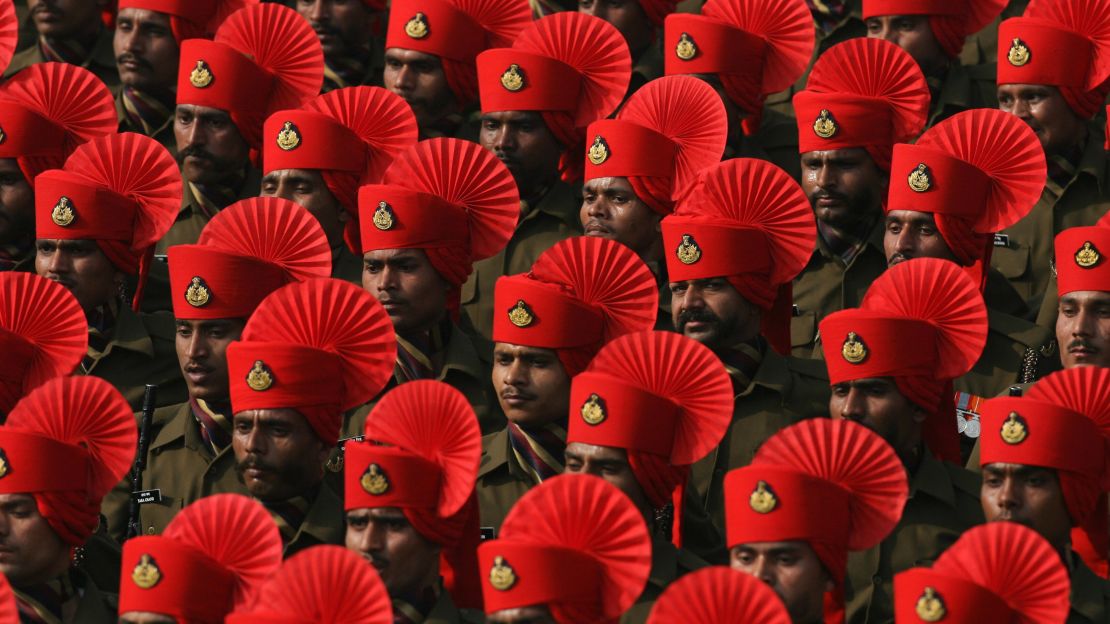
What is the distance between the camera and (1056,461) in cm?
1391

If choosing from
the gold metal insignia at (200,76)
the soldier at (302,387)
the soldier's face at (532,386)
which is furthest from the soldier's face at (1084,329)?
the gold metal insignia at (200,76)

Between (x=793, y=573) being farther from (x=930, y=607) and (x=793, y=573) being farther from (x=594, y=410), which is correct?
(x=594, y=410)

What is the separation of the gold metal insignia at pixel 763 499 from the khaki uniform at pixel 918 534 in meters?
1.00

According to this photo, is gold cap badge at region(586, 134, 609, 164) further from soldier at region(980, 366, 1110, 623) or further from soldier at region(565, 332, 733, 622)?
soldier at region(980, 366, 1110, 623)

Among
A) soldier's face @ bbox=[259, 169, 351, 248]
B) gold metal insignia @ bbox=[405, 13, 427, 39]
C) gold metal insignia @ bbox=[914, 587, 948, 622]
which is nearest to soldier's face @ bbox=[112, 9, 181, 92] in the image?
gold metal insignia @ bbox=[405, 13, 427, 39]

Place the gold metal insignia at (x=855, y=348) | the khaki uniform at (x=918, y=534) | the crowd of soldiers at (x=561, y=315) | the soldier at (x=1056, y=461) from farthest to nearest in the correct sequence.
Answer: the gold metal insignia at (x=855, y=348), the khaki uniform at (x=918, y=534), the soldier at (x=1056, y=461), the crowd of soldiers at (x=561, y=315)

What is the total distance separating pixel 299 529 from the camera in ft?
48.2

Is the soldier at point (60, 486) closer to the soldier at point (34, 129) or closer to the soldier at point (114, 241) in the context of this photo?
the soldier at point (114, 241)

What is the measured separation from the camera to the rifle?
1541 centimetres

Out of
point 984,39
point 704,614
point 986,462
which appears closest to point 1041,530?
point 986,462

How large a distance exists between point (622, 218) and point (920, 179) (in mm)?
1529

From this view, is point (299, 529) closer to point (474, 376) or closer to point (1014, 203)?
point (474, 376)

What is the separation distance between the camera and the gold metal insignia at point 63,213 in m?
16.2

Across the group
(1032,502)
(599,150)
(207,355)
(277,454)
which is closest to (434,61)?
(599,150)
